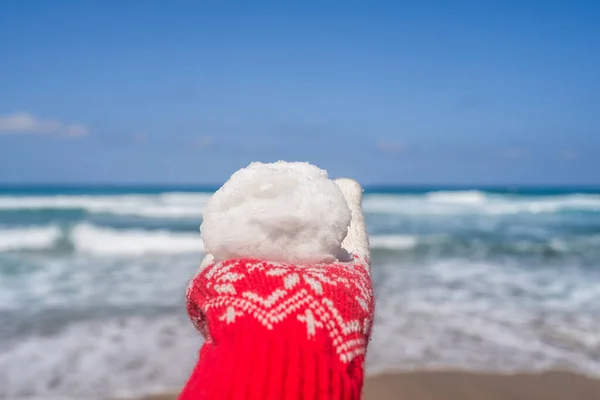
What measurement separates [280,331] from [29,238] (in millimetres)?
13746

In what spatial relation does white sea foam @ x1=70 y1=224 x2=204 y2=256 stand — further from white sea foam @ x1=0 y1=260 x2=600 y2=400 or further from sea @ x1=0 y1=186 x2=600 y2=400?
white sea foam @ x1=0 y1=260 x2=600 y2=400

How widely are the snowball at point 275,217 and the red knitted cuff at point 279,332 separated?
4cm

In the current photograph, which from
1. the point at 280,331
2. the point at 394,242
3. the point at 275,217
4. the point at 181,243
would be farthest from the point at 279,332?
the point at 181,243

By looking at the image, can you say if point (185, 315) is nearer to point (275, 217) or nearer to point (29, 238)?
point (275, 217)

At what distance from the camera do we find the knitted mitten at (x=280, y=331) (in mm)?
799

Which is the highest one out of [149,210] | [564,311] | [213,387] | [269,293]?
[269,293]

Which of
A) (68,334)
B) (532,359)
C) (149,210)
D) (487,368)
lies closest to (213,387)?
(487,368)

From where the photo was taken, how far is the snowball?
3.22 ft

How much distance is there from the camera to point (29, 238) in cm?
1305

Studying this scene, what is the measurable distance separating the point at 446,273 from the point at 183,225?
10371 millimetres

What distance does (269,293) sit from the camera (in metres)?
0.89

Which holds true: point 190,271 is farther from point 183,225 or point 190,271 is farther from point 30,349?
point 183,225

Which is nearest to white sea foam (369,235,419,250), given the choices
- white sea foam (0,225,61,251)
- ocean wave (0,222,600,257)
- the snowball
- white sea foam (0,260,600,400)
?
Answer: ocean wave (0,222,600,257)

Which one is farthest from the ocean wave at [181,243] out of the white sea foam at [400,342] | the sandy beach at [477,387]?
the sandy beach at [477,387]
